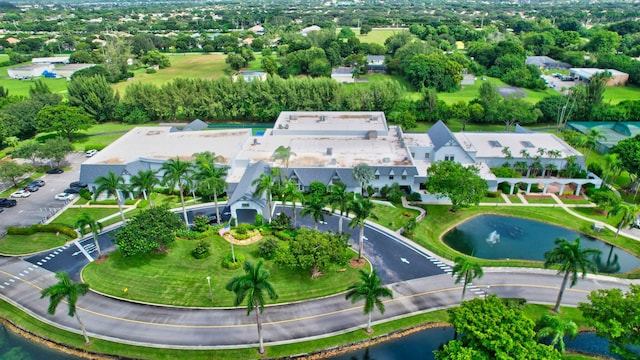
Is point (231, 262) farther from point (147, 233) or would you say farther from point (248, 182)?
point (248, 182)

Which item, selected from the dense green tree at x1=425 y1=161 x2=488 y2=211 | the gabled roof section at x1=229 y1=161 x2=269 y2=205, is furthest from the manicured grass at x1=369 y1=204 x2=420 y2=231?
the gabled roof section at x1=229 y1=161 x2=269 y2=205

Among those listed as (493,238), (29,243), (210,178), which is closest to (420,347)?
(493,238)

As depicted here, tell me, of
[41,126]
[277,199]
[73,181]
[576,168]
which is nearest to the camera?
[277,199]

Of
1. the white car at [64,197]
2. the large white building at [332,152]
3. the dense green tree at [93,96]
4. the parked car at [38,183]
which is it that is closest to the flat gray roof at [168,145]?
the large white building at [332,152]

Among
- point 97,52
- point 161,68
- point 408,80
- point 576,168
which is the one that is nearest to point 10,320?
point 576,168

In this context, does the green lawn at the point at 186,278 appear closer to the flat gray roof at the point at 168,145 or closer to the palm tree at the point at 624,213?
the flat gray roof at the point at 168,145

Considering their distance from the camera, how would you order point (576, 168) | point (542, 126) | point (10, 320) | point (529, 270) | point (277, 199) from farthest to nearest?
point (542, 126)
point (576, 168)
point (277, 199)
point (529, 270)
point (10, 320)

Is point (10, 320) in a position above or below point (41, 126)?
below

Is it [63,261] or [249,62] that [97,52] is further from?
[63,261]
